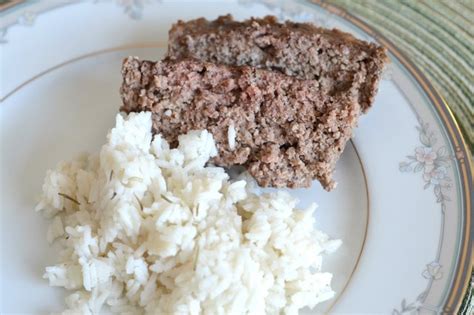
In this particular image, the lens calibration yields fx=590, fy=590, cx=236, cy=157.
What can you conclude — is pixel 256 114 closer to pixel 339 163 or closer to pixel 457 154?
pixel 339 163

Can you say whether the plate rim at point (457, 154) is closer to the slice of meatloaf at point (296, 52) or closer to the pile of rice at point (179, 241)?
the slice of meatloaf at point (296, 52)

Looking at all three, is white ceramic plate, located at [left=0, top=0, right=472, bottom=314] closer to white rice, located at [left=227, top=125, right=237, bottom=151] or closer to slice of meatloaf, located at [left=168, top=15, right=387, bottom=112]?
slice of meatloaf, located at [left=168, top=15, right=387, bottom=112]

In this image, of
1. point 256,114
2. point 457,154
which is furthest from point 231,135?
point 457,154

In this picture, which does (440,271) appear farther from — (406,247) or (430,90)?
(430,90)

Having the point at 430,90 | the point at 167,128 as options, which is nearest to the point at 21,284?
the point at 167,128

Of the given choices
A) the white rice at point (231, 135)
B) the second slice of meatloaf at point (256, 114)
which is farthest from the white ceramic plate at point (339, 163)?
the white rice at point (231, 135)

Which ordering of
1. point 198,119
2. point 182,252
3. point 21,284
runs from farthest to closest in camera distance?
point 198,119 < point 21,284 < point 182,252
